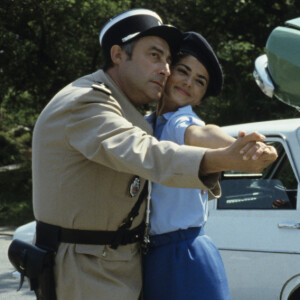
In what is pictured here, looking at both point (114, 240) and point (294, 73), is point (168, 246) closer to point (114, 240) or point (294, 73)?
point (114, 240)

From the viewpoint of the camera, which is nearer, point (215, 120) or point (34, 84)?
point (215, 120)

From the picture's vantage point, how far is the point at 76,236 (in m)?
2.19

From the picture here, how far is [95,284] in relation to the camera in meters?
2.21

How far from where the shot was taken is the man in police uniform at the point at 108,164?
189 cm

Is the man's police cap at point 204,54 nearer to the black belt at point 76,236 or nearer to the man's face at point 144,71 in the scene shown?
the man's face at point 144,71

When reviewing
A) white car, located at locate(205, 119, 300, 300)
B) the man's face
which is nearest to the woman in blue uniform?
the man's face

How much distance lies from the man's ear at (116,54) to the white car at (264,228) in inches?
86.5

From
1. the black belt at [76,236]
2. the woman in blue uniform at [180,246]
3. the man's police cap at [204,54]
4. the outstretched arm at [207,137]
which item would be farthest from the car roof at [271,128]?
the black belt at [76,236]

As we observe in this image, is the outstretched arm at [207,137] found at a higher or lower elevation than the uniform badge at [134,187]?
higher

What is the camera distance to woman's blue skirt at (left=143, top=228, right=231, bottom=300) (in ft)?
7.72

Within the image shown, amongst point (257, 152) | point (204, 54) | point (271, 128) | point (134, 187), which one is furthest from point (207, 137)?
point (271, 128)

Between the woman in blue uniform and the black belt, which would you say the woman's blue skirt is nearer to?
the woman in blue uniform

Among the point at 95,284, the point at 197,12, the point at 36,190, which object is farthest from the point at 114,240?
the point at 197,12

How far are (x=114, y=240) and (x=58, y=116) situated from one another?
0.44m
